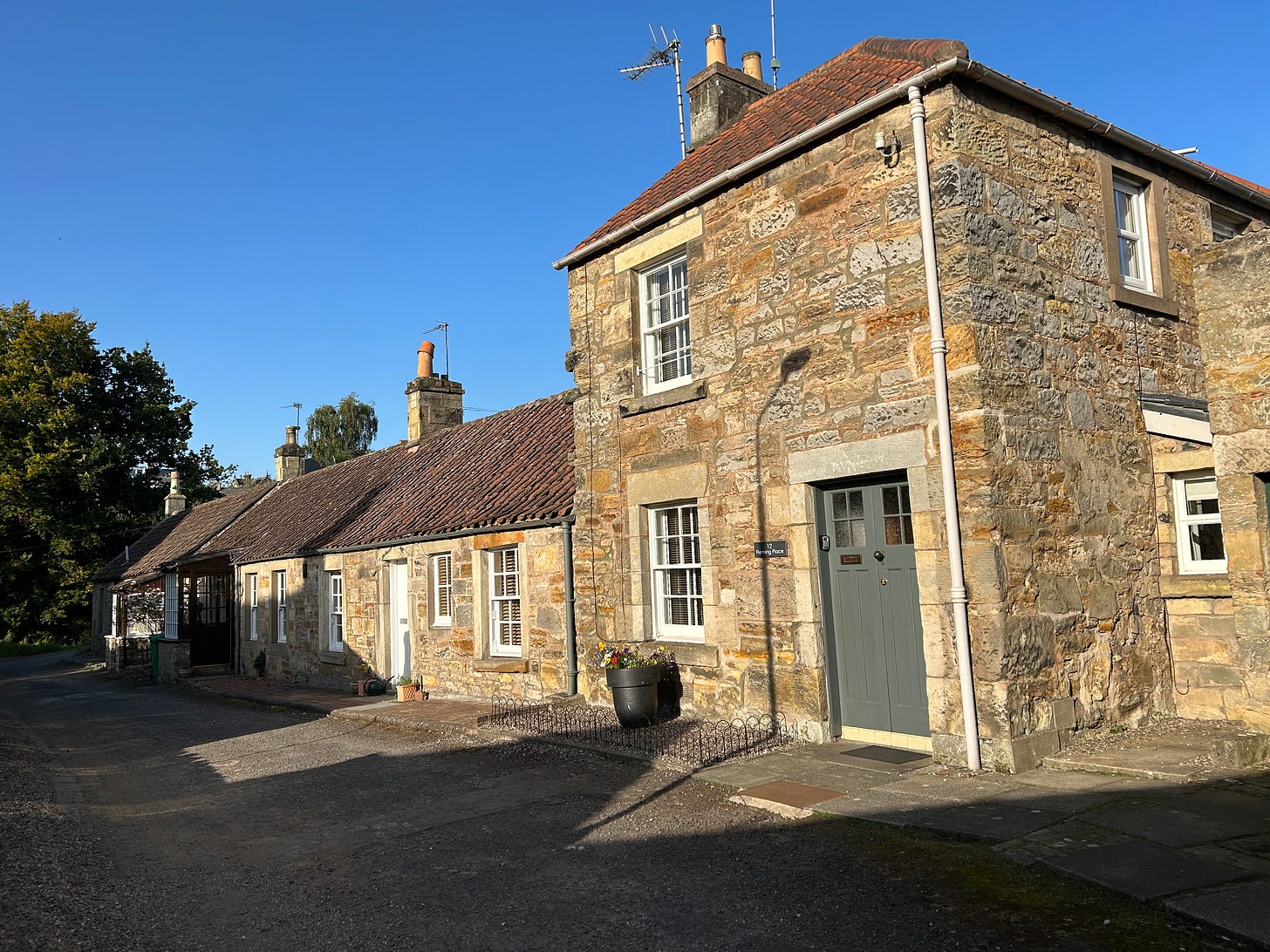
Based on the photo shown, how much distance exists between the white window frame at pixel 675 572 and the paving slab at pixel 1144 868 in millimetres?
5375

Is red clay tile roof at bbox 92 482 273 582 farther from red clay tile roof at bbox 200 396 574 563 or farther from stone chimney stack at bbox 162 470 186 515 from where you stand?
red clay tile roof at bbox 200 396 574 563

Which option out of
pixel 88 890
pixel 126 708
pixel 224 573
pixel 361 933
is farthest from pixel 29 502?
pixel 361 933

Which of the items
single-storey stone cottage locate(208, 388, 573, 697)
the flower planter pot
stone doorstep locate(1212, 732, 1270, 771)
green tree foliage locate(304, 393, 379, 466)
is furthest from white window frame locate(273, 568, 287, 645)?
green tree foliage locate(304, 393, 379, 466)

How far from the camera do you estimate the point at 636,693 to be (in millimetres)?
9984

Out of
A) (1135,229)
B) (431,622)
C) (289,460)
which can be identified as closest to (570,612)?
(431,622)

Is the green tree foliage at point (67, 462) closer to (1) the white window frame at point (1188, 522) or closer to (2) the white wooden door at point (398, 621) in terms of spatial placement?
(2) the white wooden door at point (398, 621)

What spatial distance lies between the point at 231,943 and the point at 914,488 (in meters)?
6.10

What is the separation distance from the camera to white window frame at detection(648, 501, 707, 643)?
10469 mm

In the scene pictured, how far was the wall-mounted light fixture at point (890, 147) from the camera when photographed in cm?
809

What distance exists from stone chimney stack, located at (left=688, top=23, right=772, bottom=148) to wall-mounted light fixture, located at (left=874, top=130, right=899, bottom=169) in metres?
4.82

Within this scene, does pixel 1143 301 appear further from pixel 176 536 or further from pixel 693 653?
pixel 176 536

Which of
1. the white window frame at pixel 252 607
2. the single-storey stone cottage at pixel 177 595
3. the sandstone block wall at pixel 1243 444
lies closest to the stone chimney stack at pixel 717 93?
the sandstone block wall at pixel 1243 444

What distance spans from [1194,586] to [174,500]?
39.2 meters

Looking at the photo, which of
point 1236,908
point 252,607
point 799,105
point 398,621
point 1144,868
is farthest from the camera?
point 252,607
